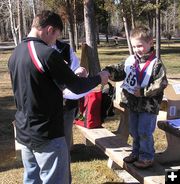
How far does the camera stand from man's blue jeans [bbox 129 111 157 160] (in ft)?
13.6

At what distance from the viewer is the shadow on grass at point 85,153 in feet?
19.9

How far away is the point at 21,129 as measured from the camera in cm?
354

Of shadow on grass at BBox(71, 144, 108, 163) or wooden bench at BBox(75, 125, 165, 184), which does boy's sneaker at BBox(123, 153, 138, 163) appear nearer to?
wooden bench at BBox(75, 125, 165, 184)

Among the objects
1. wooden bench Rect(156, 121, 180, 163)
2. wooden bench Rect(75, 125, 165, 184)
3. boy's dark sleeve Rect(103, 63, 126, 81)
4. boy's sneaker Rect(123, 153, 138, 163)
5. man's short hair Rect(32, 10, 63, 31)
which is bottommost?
wooden bench Rect(156, 121, 180, 163)

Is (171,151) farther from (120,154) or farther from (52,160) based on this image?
(52,160)

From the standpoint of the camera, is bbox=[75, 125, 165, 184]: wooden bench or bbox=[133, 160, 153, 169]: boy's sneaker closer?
bbox=[75, 125, 165, 184]: wooden bench

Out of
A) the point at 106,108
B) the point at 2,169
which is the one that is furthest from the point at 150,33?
the point at 2,169

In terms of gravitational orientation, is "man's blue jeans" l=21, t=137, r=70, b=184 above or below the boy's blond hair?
below

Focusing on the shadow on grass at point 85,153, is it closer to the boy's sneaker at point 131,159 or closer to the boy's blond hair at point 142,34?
the boy's sneaker at point 131,159

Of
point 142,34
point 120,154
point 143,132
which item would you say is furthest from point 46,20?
point 120,154

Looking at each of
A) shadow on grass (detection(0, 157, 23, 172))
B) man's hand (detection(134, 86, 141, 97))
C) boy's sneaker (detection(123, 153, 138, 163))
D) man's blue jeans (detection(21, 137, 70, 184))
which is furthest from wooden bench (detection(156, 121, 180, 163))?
man's blue jeans (detection(21, 137, 70, 184))

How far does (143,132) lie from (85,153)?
2213 millimetres

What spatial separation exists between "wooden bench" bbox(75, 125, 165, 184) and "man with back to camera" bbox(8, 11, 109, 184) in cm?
83

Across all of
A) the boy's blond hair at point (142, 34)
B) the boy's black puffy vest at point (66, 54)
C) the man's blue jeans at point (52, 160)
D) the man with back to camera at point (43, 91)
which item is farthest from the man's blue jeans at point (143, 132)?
the man's blue jeans at point (52, 160)
